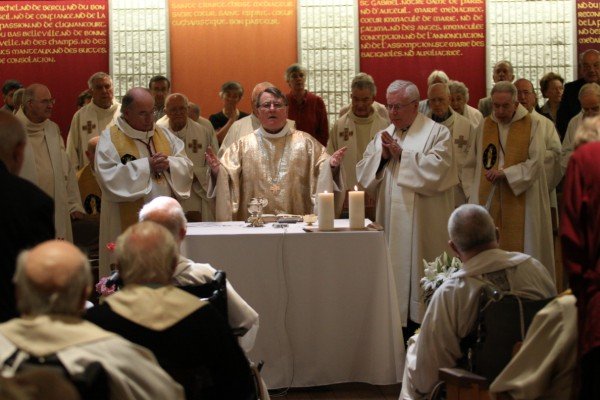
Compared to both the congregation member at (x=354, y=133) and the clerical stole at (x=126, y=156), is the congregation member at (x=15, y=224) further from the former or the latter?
the congregation member at (x=354, y=133)

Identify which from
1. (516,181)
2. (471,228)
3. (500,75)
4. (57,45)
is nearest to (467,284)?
(471,228)

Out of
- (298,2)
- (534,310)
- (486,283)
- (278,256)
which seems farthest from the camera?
(298,2)

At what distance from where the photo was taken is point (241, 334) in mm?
4562

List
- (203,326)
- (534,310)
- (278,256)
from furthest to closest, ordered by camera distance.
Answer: (278,256) < (534,310) < (203,326)

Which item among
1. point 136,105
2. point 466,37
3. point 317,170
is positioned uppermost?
point 466,37

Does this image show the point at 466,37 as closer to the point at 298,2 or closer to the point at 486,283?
the point at 298,2

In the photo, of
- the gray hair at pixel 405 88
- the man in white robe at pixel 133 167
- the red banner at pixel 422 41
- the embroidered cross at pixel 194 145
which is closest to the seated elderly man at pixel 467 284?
the gray hair at pixel 405 88

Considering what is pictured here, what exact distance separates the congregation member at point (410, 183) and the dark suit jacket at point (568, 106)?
9.08 ft

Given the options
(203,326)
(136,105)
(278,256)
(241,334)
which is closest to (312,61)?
(136,105)

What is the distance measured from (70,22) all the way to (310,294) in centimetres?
654

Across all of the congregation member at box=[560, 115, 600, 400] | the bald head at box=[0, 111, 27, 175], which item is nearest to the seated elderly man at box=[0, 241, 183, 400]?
the bald head at box=[0, 111, 27, 175]

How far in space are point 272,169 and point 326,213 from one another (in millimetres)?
1429

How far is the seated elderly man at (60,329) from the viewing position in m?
3.05

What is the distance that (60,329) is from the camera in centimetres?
306
